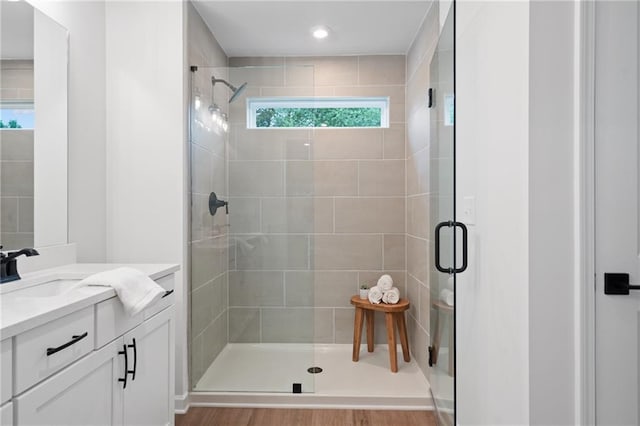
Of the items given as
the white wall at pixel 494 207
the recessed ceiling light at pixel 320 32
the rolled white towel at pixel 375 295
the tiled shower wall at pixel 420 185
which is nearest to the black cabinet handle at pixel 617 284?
the white wall at pixel 494 207

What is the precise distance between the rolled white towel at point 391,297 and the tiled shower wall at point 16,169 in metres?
2.22

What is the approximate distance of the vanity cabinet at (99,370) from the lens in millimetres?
1058

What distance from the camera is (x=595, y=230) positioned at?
1.17 m

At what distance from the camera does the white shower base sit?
7.98 ft

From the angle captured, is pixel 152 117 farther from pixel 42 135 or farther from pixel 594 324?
pixel 594 324

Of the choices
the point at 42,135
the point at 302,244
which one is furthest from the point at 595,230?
the point at 42,135

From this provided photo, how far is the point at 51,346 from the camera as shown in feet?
3.76

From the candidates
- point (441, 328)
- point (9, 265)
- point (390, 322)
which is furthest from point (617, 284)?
point (9, 265)

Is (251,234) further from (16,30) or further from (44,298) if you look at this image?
(16,30)

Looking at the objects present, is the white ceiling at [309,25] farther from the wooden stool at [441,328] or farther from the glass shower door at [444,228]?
the wooden stool at [441,328]

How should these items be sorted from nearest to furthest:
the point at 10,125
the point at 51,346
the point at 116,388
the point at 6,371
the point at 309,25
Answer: the point at 6,371 → the point at 51,346 → the point at 116,388 → the point at 10,125 → the point at 309,25

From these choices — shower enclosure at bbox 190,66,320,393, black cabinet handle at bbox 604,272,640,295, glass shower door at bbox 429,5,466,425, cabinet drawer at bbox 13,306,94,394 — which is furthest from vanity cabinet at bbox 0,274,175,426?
black cabinet handle at bbox 604,272,640,295

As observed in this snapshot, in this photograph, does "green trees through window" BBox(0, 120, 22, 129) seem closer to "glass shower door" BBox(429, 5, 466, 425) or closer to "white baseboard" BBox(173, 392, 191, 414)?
"white baseboard" BBox(173, 392, 191, 414)

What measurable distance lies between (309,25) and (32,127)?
1838mm
